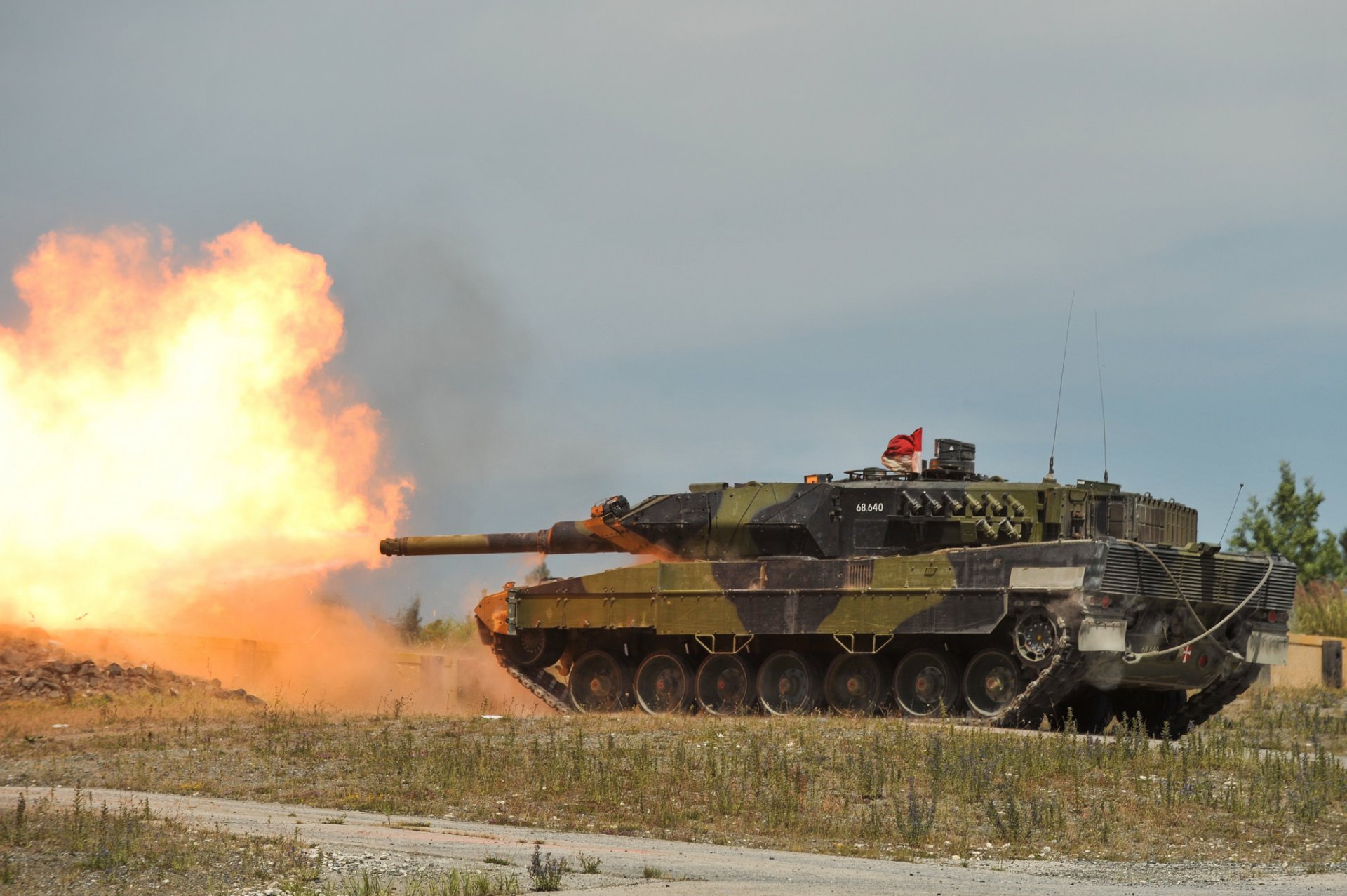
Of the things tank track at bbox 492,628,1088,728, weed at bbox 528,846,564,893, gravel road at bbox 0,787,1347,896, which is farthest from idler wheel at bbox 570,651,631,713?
weed at bbox 528,846,564,893

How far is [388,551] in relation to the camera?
32.1 m

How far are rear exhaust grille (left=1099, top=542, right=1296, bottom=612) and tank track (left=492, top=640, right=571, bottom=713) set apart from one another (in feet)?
33.6

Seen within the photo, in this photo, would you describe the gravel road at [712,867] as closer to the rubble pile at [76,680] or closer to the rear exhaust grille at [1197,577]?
the rear exhaust grille at [1197,577]

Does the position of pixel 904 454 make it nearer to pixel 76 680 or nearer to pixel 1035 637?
pixel 1035 637

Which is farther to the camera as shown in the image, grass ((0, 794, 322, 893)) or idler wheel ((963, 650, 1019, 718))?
idler wheel ((963, 650, 1019, 718))

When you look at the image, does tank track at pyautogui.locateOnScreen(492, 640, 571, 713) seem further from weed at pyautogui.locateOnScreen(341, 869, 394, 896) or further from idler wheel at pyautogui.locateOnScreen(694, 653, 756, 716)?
weed at pyautogui.locateOnScreen(341, 869, 394, 896)

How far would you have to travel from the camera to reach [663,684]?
27.8 metres

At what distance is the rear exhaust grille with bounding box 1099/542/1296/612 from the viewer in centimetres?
2275

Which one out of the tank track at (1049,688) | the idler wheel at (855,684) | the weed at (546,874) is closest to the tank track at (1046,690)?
the tank track at (1049,688)

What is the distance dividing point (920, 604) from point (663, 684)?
17.7 ft

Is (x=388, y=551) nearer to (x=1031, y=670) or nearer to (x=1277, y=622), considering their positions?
(x=1031, y=670)

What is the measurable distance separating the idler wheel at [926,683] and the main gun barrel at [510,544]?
6.09 metres

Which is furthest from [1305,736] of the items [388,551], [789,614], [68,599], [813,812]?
[68,599]

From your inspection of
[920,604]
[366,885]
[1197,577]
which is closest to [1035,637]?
[920,604]
